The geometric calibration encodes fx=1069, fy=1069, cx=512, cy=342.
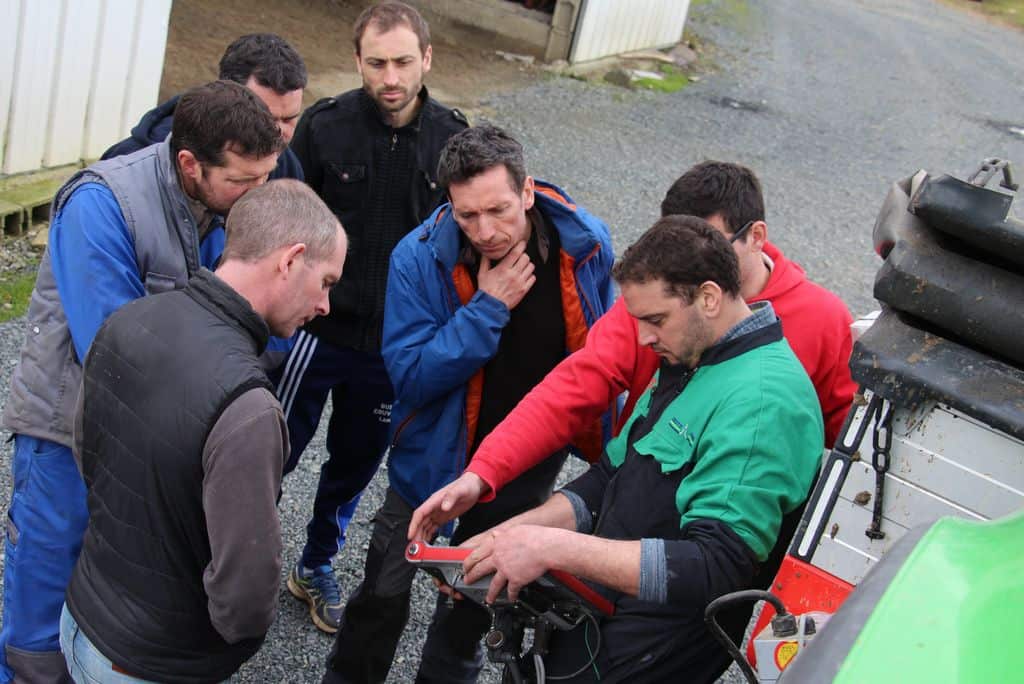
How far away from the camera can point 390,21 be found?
13.7 feet

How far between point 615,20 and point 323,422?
9.55m

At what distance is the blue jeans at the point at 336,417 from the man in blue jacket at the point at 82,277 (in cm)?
94

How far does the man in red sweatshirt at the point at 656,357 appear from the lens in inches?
120

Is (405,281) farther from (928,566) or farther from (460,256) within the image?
(928,566)

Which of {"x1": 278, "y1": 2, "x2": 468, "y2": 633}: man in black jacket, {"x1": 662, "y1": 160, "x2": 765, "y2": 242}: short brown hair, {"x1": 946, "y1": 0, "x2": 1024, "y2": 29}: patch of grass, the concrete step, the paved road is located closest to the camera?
{"x1": 662, "y1": 160, "x2": 765, "y2": 242}: short brown hair

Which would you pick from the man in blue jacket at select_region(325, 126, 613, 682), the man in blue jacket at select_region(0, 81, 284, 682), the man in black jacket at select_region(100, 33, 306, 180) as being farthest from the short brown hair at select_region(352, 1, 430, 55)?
the man in blue jacket at select_region(0, 81, 284, 682)

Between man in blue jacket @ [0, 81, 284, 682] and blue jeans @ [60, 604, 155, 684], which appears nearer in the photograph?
blue jeans @ [60, 604, 155, 684]

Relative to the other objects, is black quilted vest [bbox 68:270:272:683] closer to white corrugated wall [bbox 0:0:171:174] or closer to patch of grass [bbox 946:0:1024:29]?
A: white corrugated wall [bbox 0:0:171:174]

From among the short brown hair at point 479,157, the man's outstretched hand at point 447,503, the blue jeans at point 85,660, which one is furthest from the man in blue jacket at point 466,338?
the blue jeans at point 85,660

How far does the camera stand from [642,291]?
2.72 meters

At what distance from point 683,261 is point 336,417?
6.29 feet

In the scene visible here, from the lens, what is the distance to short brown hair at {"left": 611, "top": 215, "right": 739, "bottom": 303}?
8.80 feet

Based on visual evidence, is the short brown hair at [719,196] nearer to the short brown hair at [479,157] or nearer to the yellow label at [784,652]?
the short brown hair at [479,157]

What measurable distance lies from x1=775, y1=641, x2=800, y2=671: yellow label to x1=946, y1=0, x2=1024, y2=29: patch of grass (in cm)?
2499
